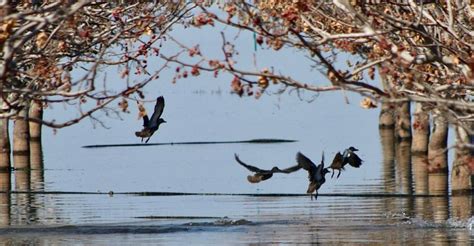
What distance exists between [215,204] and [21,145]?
57.4 ft

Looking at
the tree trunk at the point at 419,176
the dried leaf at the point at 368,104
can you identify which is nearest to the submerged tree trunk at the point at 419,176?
the tree trunk at the point at 419,176

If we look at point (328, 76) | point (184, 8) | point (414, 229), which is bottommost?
point (414, 229)

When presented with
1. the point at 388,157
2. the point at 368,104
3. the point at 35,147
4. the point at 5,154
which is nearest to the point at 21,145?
the point at 5,154

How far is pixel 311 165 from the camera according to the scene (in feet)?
70.2

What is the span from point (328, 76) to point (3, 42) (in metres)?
3.14

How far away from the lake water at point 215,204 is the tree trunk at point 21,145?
97 cm

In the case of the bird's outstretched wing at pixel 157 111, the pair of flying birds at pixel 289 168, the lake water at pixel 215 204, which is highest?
the bird's outstretched wing at pixel 157 111

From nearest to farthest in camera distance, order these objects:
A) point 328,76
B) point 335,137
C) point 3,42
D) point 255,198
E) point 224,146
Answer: point 3,42 → point 328,76 → point 255,198 → point 224,146 → point 335,137

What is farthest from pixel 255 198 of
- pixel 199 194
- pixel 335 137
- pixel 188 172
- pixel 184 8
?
pixel 335 137

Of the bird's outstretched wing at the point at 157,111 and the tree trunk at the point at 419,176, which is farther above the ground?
the bird's outstretched wing at the point at 157,111

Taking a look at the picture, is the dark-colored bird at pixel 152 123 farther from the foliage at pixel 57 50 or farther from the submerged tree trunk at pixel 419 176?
the submerged tree trunk at pixel 419 176

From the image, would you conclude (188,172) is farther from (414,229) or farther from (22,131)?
(414,229)

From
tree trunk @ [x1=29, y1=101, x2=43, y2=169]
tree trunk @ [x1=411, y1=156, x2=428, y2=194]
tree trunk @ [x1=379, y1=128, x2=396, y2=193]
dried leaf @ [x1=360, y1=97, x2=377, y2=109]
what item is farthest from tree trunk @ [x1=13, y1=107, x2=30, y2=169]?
dried leaf @ [x1=360, y1=97, x2=377, y2=109]

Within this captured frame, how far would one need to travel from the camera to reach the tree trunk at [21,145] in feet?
151
